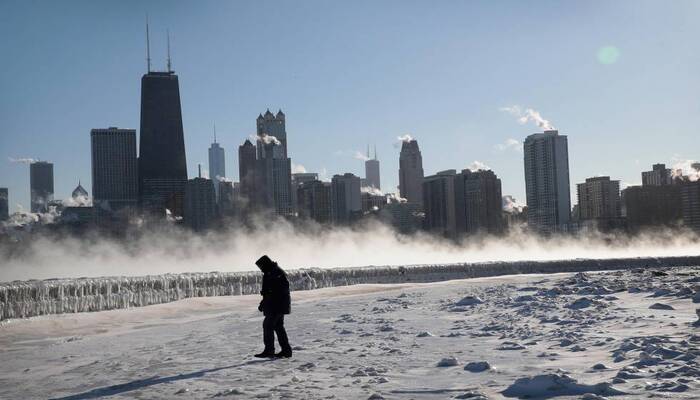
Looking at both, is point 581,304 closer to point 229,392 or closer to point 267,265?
point 267,265

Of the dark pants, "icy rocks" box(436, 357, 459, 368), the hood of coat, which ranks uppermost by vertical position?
the hood of coat

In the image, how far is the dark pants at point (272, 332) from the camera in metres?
13.9

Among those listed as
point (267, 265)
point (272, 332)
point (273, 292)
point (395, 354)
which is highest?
point (267, 265)

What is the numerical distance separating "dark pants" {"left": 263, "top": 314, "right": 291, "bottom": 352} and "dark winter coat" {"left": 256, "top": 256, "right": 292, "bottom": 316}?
4.8 inches

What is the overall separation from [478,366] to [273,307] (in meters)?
4.20

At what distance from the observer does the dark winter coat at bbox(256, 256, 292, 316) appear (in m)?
14.0

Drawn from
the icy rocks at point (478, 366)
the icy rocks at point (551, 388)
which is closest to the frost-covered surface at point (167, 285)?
the icy rocks at point (478, 366)

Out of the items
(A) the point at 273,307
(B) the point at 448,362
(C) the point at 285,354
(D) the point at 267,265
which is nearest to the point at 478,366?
(B) the point at 448,362

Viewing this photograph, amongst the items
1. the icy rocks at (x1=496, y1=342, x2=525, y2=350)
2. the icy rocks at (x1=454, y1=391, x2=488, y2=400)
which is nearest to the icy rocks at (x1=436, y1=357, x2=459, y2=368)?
→ the icy rocks at (x1=496, y1=342, x2=525, y2=350)

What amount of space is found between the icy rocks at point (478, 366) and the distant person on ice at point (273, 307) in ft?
12.1

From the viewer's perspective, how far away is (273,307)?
14.0m

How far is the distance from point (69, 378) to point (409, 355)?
6.00m

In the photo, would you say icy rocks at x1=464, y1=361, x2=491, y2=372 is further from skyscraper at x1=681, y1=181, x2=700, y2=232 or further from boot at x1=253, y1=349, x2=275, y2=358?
skyscraper at x1=681, y1=181, x2=700, y2=232

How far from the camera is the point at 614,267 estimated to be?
260 feet
